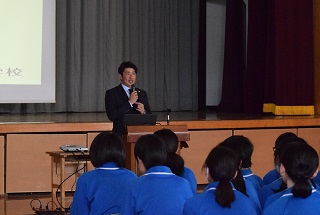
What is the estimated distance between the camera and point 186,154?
716cm

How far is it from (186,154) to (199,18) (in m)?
4.72

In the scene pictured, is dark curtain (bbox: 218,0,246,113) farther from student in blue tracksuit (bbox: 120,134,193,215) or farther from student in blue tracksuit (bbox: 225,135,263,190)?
student in blue tracksuit (bbox: 120,134,193,215)

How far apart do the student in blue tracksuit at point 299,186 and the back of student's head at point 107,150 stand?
3.01ft

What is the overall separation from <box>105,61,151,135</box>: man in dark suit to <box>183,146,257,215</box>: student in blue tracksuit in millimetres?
2998

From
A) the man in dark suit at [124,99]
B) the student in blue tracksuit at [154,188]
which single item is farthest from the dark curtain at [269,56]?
the student in blue tracksuit at [154,188]

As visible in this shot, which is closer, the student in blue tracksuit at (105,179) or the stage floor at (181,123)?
Answer: the student in blue tracksuit at (105,179)

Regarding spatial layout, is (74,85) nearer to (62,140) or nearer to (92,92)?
(92,92)

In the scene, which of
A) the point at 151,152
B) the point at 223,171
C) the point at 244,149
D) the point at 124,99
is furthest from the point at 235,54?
the point at 223,171

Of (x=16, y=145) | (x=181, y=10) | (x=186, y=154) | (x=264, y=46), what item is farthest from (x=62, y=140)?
(x=181, y=10)

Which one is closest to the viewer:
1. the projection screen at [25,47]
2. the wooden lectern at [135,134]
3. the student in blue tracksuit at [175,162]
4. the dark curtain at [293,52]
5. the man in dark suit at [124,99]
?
the student in blue tracksuit at [175,162]

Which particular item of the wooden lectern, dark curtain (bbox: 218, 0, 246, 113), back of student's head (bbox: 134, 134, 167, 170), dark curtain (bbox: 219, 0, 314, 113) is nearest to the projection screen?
dark curtain (bbox: 219, 0, 314, 113)

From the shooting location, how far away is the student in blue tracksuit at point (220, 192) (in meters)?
2.60

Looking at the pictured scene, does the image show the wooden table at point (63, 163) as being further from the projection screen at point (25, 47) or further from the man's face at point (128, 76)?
the projection screen at point (25, 47)

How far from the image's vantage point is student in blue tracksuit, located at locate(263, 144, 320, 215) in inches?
99.6
